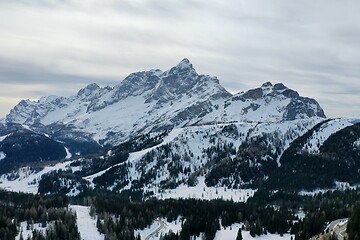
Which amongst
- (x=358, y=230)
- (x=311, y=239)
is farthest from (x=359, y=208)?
(x=311, y=239)

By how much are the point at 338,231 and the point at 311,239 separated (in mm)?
12615

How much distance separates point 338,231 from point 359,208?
18.9 metres

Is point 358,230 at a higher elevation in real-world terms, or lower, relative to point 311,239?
higher

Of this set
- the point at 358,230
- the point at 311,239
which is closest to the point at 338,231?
the point at 311,239

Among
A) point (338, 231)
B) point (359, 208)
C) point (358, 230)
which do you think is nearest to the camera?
point (358, 230)

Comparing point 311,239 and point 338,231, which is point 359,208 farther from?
point 311,239

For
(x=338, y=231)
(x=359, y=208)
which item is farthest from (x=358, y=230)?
(x=338, y=231)

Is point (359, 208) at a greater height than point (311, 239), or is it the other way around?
point (359, 208)

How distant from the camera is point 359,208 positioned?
16562 cm

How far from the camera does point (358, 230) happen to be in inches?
6088

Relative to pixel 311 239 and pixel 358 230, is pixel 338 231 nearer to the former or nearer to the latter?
pixel 311 239

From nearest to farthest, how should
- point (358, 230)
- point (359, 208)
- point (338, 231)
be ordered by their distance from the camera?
point (358, 230) → point (359, 208) → point (338, 231)

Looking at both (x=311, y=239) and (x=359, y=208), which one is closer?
Result: (x=359, y=208)

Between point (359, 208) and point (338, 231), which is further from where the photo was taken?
point (338, 231)
